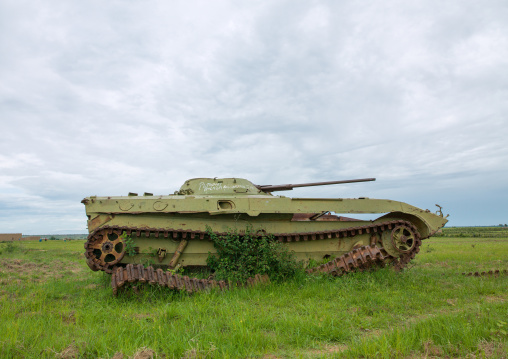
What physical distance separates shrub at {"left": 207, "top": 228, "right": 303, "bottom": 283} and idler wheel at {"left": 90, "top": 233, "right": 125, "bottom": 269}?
6.98ft

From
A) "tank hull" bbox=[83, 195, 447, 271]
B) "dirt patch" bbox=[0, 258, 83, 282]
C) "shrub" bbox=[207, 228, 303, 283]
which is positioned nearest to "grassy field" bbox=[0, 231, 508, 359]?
"shrub" bbox=[207, 228, 303, 283]

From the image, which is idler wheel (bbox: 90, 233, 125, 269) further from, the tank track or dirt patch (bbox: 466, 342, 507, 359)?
dirt patch (bbox: 466, 342, 507, 359)

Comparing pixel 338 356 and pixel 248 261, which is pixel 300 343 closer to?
pixel 338 356

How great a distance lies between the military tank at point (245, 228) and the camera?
8125 millimetres

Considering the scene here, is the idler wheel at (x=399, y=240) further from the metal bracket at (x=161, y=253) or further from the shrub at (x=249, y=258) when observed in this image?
the metal bracket at (x=161, y=253)

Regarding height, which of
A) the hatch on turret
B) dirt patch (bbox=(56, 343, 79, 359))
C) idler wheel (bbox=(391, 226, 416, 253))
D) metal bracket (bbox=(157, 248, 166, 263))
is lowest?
dirt patch (bbox=(56, 343, 79, 359))

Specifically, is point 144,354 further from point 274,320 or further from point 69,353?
point 274,320

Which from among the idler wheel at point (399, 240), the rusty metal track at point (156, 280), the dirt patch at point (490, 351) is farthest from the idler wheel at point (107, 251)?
the dirt patch at point (490, 351)

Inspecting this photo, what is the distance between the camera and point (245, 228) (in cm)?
863

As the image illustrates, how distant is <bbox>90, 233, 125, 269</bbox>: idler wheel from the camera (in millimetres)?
8023

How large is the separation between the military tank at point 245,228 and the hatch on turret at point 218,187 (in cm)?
84

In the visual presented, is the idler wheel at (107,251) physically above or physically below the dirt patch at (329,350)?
above

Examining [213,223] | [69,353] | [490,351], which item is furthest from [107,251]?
[490,351]

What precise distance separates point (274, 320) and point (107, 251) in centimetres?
477
